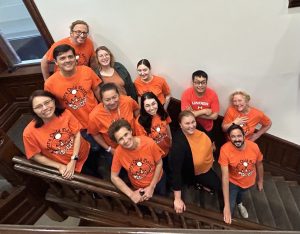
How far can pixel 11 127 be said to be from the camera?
338cm

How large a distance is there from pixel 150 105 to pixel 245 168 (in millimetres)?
937

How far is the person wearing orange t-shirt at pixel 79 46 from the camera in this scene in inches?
103

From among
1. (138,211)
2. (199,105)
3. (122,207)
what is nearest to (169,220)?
(138,211)

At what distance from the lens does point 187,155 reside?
2.36 metres

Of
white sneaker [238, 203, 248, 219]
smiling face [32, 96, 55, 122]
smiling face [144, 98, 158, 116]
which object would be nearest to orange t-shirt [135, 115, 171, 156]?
smiling face [144, 98, 158, 116]

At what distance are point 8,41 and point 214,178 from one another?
105 inches

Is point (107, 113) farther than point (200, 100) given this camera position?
No

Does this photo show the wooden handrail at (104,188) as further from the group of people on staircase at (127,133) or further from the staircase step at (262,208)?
the staircase step at (262,208)

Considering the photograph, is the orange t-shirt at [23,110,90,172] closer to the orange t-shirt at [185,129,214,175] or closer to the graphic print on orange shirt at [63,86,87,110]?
the graphic print on orange shirt at [63,86,87,110]

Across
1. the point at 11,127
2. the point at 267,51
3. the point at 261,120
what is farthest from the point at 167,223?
the point at 11,127

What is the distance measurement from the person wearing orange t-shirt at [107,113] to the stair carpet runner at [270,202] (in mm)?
967

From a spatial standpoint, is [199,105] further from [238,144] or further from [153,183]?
[153,183]

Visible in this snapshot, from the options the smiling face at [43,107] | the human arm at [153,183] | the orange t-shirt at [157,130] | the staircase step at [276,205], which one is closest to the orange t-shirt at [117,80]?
the orange t-shirt at [157,130]

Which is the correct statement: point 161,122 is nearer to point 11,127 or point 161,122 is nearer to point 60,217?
point 60,217
